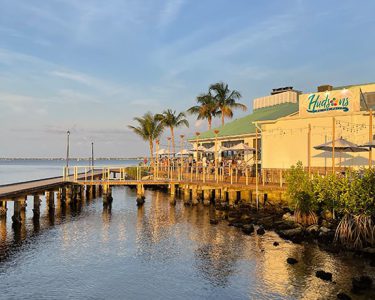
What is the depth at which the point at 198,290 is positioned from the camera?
49.1 ft

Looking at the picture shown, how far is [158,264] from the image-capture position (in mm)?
18297

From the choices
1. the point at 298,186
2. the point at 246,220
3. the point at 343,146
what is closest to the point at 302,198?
the point at 298,186

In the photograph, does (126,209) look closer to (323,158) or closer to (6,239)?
(6,239)

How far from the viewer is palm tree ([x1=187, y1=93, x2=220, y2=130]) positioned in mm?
59844

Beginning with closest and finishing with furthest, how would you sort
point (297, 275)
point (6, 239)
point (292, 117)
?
point (297, 275) < point (6, 239) < point (292, 117)

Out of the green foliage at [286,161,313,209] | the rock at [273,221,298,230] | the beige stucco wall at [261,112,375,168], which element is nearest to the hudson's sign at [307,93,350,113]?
the beige stucco wall at [261,112,375,168]

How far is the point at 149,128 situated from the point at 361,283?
48784 millimetres

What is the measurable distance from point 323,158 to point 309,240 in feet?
36.0

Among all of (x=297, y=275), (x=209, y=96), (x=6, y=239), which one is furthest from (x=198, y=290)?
(x=209, y=96)

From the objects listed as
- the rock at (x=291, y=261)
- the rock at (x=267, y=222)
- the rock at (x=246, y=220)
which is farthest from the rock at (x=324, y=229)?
the rock at (x=246, y=220)

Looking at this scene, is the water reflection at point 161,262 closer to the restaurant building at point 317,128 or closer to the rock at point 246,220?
the rock at point 246,220

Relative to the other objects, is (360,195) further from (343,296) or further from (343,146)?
(343,296)

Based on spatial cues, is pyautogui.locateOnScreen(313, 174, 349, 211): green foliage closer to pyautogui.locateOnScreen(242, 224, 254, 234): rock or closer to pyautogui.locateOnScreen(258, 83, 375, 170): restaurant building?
pyautogui.locateOnScreen(258, 83, 375, 170): restaurant building

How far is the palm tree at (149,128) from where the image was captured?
200ft
